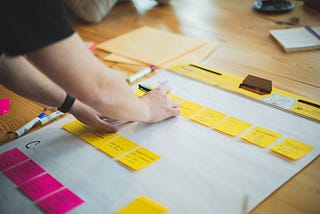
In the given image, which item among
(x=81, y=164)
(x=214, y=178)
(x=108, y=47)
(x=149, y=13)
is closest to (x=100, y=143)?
(x=81, y=164)

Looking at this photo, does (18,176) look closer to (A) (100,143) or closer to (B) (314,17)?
(A) (100,143)

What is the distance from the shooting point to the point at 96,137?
0.83 m

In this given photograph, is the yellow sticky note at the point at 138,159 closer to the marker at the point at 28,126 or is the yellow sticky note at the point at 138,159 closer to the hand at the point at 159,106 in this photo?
the hand at the point at 159,106

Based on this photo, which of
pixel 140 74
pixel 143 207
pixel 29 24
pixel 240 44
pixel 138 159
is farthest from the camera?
pixel 240 44

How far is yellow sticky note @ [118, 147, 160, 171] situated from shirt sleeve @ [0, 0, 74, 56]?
1.06 ft

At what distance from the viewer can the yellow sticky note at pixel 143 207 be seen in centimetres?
60

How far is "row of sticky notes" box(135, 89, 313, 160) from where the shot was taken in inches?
27.6

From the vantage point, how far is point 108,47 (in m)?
1.34

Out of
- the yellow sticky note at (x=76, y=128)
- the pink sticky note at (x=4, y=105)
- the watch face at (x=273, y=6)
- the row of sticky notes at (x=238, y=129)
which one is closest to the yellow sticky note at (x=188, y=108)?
the row of sticky notes at (x=238, y=129)

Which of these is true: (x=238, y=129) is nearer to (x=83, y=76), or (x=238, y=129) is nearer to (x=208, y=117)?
(x=208, y=117)

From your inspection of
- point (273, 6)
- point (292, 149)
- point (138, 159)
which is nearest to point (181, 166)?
point (138, 159)

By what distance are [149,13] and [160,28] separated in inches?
10.1

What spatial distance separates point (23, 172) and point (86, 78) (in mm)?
318

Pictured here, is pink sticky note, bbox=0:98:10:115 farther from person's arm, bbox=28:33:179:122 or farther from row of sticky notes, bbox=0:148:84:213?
person's arm, bbox=28:33:179:122
